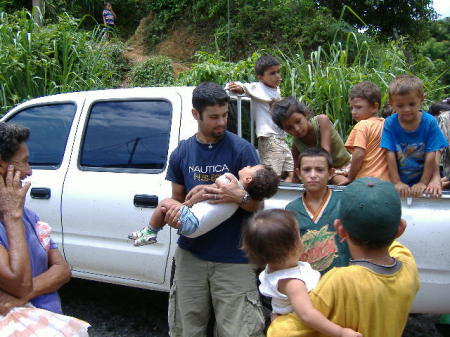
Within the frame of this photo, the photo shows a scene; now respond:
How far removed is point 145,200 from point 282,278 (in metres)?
1.76

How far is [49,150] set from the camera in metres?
3.96

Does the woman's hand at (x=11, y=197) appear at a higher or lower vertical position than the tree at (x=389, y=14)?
lower

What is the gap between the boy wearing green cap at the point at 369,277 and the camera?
1.49 m

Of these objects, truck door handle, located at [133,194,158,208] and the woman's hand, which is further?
truck door handle, located at [133,194,158,208]

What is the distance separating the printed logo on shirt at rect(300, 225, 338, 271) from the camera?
2.18m

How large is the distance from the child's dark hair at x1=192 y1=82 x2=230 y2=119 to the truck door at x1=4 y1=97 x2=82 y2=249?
5.49 ft

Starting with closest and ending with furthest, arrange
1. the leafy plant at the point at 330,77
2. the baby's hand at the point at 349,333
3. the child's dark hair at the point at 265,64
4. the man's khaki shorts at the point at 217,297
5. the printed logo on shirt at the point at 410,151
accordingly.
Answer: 1. the baby's hand at the point at 349,333
2. the man's khaki shorts at the point at 217,297
3. the printed logo on shirt at the point at 410,151
4. the child's dark hair at the point at 265,64
5. the leafy plant at the point at 330,77

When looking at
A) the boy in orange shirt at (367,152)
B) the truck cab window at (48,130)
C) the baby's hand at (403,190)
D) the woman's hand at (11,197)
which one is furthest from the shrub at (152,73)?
the woman's hand at (11,197)

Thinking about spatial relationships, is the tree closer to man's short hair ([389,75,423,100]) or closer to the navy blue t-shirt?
man's short hair ([389,75,423,100])

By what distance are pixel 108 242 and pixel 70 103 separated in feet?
4.04

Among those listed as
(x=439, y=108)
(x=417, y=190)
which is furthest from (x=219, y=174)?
(x=439, y=108)

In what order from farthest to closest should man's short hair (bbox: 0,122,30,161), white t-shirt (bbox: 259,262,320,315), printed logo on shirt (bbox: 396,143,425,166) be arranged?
printed logo on shirt (bbox: 396,143,425,166) < man's short hair (bbox: 0,122,30,161) < white t-shirt (bbox: 259,262,320,315)

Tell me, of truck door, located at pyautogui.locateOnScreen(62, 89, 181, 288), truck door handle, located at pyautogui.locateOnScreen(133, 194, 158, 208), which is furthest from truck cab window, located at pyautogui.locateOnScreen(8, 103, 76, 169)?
truck door handle, located at pyautogui.locateOnScreen(133, 194, 158, 208)

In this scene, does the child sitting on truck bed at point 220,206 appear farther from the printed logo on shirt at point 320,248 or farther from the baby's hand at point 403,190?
the baby's hand at point 403,190
